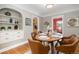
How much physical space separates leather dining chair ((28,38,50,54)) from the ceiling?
538 mm

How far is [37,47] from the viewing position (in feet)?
5.03

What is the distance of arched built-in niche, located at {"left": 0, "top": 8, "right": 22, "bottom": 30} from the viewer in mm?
1260

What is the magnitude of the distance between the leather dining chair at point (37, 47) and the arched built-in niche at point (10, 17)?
0.40 metres

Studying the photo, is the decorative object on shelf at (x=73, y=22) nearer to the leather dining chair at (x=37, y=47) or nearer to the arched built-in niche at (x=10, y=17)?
the leather dining chair at (x=37, y=47)

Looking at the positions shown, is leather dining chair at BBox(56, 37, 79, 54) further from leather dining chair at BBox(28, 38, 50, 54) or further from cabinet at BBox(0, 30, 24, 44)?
cabinet at BBox(0, 30, 24, 44)

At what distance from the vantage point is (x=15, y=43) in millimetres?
1335

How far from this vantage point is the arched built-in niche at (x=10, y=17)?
4.13 feet

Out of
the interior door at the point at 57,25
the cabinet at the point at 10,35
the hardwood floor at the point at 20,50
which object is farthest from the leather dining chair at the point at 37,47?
the interior door at the point at 57,25

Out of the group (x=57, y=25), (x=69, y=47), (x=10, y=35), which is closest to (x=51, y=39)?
(x=57, y=25)

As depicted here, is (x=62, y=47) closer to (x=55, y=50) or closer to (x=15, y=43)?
(x=55, y=50)

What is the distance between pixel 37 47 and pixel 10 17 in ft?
2.42

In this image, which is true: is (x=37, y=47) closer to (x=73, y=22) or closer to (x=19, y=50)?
(x=19, y=50)

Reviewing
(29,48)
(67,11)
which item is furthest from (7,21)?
(67,11)

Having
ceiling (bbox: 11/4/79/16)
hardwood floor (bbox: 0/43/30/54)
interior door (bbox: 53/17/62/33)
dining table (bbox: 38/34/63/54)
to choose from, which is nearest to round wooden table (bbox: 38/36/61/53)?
dining table (bbox: 38/34/63/54)
